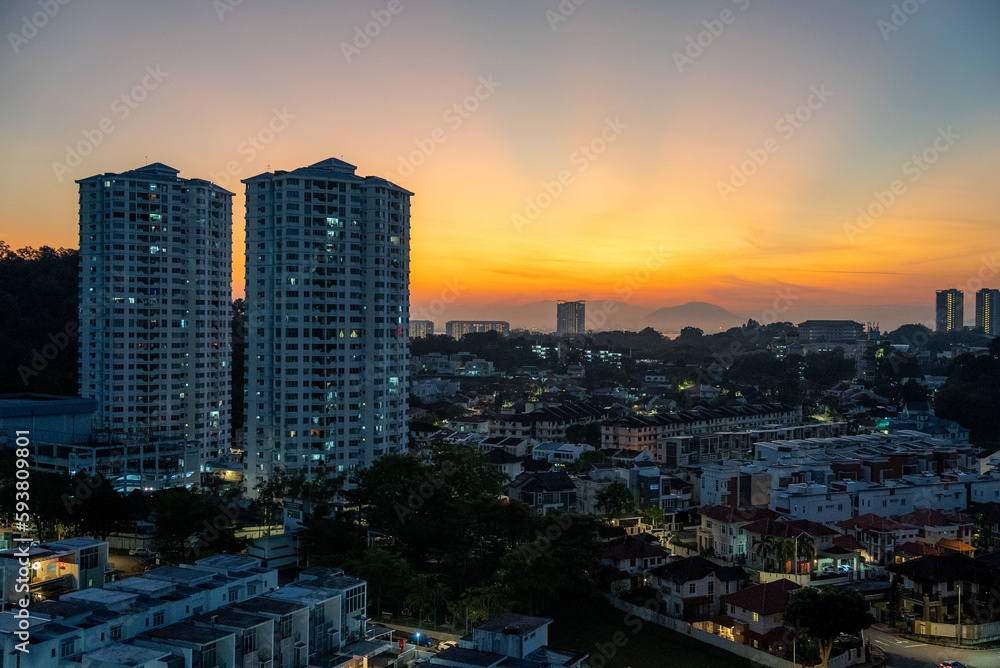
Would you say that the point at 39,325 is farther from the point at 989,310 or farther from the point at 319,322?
the point at 989,310

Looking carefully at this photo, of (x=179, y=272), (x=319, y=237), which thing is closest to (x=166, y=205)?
(x=179, y=272)

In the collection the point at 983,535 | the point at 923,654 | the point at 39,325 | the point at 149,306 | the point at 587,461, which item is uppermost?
the point at 149,306

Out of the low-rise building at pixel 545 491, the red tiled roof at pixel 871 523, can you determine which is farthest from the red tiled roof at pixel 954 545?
the low-rise building at pixel 545 491

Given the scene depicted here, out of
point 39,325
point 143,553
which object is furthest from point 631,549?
point 39,325

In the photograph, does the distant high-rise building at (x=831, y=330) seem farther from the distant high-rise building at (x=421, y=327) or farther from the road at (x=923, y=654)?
the road at (x=923, y=654)

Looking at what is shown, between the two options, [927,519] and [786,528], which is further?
[927,519]

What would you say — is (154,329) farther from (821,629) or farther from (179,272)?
(821,629)

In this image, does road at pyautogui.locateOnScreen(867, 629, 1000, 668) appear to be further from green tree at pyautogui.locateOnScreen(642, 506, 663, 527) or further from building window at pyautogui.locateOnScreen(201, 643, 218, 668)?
building window at pyautogui.locateOnScreen(201, 643, 218, 668)

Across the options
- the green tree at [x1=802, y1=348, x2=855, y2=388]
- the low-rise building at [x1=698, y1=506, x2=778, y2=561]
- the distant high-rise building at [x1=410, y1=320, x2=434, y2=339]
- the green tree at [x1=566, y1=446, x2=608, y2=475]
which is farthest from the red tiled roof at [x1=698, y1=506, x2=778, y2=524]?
the distant high-rise building at [x1=410, y1=320, x2=434, y2=339]
